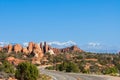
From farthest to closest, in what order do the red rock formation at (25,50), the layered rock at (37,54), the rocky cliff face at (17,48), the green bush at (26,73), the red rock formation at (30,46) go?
the rocky cliff face at (17,48)
the red rock formation at (30,46)
the red rock formation at (25,50)
the layered rock at (37,54)
the green bush at (26,73)

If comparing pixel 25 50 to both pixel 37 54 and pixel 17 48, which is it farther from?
pixel 37 54

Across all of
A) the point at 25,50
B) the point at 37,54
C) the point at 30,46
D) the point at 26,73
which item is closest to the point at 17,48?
the point at 25,50

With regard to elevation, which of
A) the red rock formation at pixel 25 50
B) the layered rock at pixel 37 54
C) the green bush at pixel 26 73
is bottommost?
the green bush at pixel 26 73

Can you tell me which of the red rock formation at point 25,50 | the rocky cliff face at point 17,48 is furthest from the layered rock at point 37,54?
the rocky cliff face at point 17,48

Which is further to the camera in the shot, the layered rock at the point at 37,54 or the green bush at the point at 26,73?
the layered rock at the point at 37,54

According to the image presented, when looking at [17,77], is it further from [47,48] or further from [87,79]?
[47,48]

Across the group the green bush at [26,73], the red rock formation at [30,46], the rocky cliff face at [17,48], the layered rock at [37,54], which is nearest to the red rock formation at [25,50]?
the red rock formation at [30,46]

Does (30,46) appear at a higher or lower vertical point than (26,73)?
higher

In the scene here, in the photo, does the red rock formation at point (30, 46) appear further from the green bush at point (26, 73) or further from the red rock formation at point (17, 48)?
the green bush at point (26, 73)

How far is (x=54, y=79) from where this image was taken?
58.7m

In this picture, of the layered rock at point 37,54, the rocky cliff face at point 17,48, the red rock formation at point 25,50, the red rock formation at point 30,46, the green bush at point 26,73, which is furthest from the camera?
the rocky cliff face at point 17,48

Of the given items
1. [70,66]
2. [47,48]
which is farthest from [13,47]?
[70,66]

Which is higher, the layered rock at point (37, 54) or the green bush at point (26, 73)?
the layered rock at point (37, 54)

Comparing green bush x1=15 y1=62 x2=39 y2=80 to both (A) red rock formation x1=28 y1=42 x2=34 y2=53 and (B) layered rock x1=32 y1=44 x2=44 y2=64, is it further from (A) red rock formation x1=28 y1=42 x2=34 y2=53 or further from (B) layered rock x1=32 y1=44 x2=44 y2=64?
(A) red rock formation x1=28 y1=42 x2=34 y2=53
